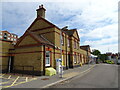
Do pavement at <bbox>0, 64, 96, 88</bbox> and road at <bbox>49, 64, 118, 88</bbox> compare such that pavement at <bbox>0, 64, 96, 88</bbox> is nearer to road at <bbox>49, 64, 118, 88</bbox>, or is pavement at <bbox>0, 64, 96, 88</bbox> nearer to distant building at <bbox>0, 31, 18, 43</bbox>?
road at <bbox>49, 64, 118, 88</bbox>

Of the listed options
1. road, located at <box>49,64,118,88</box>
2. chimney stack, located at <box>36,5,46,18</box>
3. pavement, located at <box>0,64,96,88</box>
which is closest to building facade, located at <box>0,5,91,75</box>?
chimney stack, located at <box>36,5,46,18</box>

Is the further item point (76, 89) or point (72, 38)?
point (72, 38)

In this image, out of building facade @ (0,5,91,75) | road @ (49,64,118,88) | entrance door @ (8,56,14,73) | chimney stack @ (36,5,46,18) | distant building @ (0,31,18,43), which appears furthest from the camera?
distant building @ (0,31,18,43)

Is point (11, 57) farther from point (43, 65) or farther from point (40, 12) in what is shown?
point (40, 12)

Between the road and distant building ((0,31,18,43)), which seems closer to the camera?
the road

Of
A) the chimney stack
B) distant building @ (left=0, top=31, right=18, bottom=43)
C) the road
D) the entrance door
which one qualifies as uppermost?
distant building @ (left=0, top=31, right=18, bottom=43)

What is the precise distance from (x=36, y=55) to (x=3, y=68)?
6257 mm

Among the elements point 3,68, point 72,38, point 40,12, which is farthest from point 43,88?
point 72,38

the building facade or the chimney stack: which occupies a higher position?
the chimney stack

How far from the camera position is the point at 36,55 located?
44.5ft

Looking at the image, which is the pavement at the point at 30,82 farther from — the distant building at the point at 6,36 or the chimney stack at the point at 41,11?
the distant building at the point at 6,36

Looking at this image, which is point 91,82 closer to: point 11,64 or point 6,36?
point 11,64

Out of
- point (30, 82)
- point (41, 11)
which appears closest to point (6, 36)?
point (41, 11)

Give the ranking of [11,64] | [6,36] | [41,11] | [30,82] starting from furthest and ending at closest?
[6,36]
[41,11]
[11,64]
[30,82]
